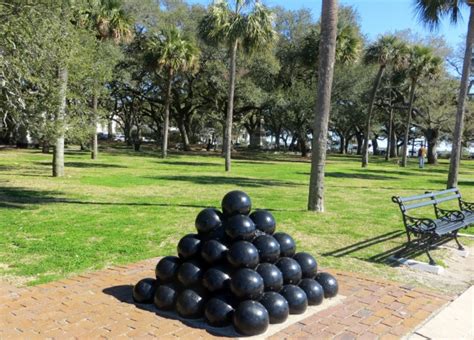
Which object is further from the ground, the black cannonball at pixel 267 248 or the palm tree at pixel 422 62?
the palm tree at pixel 422 62

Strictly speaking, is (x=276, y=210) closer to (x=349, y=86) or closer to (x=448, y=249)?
(x=448, y=249)

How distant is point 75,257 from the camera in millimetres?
6434

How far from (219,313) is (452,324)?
212cm

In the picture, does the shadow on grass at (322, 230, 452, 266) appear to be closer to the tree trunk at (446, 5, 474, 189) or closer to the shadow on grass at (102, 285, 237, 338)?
the shadow on grass at (102, 285, 237, 338)

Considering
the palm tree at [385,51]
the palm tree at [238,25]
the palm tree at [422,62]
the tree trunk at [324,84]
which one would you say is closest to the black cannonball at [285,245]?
the tree trunk at [324,84]

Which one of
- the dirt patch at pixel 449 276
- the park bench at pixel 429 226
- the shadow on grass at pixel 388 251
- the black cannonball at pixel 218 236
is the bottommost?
the dirt patch at pixel 449 276

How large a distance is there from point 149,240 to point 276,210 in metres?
3.85

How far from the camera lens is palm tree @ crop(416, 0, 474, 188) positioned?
1459 centimetres

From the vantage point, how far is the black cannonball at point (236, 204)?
188 inches

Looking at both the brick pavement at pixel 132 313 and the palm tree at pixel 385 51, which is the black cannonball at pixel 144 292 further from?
the palm tree at pixel 385 51

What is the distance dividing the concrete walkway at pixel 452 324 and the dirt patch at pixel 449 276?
1.71ft

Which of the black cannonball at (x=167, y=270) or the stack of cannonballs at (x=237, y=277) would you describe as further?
the black cannonball at (x=167, y=270)

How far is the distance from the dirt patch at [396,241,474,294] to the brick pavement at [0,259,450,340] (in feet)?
1.28

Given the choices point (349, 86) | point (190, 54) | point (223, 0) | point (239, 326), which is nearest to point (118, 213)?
point (239, 326)
